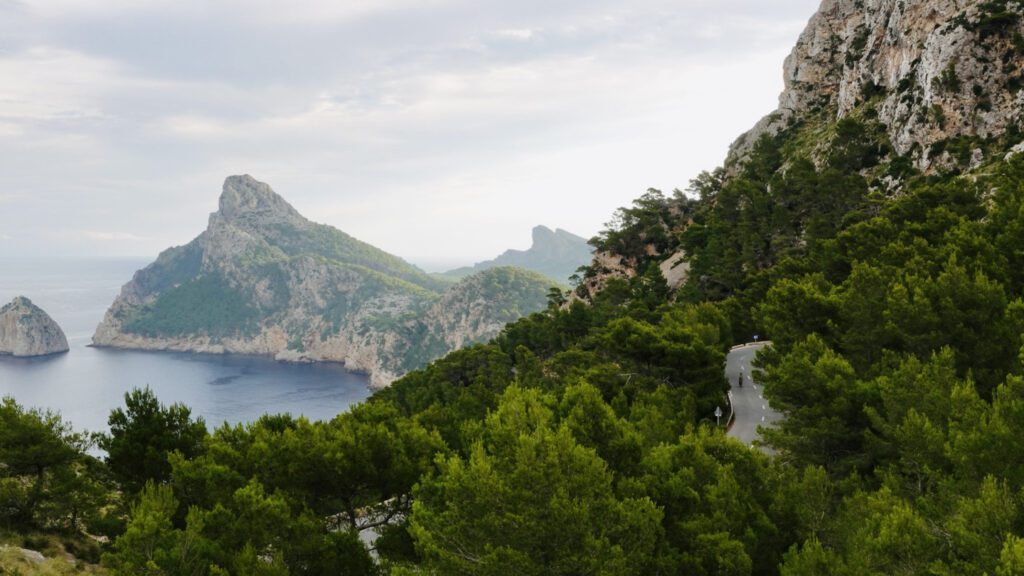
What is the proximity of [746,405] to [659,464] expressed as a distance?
24.3 m

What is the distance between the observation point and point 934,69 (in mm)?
64000

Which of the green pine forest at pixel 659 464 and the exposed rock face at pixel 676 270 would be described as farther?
the exposed rock face at pixel 676 270

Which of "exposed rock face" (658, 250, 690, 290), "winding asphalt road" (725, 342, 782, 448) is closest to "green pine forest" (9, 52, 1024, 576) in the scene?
"winding asphalt road" (725, 342, 782, 448)

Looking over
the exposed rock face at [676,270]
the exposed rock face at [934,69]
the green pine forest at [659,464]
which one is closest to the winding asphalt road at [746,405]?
the green pine forest at [659,464]

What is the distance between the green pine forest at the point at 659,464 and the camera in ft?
48.7

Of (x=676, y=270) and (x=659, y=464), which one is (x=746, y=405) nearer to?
(x=659, y=464)

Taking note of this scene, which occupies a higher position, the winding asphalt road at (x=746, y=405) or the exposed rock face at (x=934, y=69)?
the exposed rock face at (x=934, y=69)

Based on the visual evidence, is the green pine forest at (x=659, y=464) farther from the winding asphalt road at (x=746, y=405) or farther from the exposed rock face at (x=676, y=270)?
the exposed rock face at (x=676, y=270)

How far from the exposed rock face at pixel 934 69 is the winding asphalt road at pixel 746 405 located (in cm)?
3091

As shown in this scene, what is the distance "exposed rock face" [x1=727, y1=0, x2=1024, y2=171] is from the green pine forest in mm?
17131

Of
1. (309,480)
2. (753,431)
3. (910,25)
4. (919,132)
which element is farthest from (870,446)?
(910,25)

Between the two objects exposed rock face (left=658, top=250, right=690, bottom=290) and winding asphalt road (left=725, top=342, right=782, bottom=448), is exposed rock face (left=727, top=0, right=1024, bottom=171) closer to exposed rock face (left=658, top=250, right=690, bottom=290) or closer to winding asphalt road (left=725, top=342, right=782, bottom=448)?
exposed rock face (left=658, top=250, right=690, bottom=290)

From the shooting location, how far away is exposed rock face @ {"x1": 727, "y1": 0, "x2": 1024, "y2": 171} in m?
59.9

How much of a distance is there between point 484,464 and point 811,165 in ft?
230
